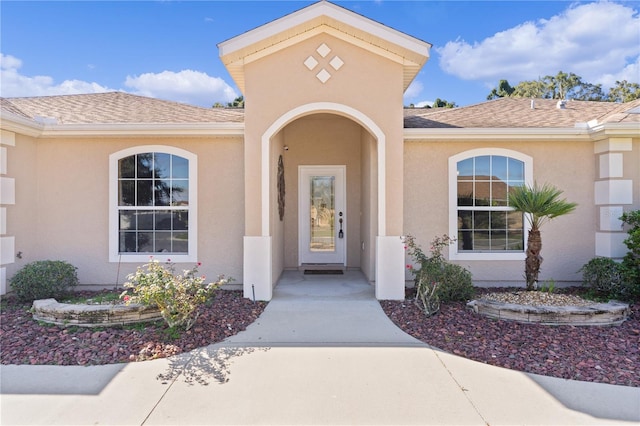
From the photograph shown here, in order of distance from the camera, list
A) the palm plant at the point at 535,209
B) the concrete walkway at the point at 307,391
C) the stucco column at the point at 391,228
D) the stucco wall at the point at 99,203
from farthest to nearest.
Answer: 1. the stucco wall at the point at 99,203
2. the stucco column at the point at 391,228
3. the palm plant at the point at 535,209
4. the concrete walkway at the point at 307,391

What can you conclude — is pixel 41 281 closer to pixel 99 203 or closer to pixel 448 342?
pixel 99 203

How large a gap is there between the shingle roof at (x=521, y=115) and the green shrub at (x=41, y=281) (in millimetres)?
7570

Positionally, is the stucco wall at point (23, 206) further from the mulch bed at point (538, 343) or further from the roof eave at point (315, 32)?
the mulch bed at point (538, 343)

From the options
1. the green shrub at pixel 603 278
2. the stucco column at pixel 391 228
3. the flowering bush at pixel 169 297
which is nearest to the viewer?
the flowering bush at pixel 169 297

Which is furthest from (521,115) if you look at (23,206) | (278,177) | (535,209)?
(23,206)

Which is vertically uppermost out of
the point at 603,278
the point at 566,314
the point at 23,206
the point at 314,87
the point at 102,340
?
the point at 314,87

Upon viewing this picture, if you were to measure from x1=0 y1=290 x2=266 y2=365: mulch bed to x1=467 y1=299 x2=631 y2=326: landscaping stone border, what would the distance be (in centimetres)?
399

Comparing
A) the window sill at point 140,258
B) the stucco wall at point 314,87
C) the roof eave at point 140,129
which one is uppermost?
the stucco wall at point 314,87

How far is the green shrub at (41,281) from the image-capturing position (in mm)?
6590

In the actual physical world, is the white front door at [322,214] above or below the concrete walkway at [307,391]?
above

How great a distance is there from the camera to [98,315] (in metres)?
5.41

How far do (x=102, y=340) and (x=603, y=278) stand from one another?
27.4 feet

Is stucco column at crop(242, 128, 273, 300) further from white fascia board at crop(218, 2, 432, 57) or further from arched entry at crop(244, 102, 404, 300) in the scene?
white fascia board at crop(218, 2, 432, 57)

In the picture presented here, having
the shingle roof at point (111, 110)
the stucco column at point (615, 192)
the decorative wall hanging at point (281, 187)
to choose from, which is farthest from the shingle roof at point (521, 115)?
the shingle roof at point (111, 110)
